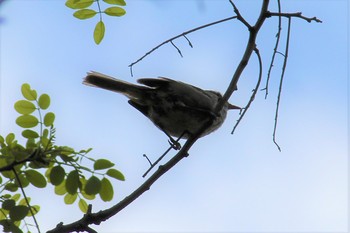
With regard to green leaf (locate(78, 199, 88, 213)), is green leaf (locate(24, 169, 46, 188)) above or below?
above

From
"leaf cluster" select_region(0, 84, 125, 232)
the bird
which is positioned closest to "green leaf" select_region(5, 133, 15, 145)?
"leaf cluster" select_region(0, 84, 125, 232)

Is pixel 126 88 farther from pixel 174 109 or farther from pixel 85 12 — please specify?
pixel 85 12

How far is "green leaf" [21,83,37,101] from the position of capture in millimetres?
3344

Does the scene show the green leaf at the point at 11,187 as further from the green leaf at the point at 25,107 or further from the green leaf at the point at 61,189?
the green leaf at the point at 25,107

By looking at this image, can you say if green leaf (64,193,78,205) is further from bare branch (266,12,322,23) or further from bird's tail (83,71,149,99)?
bird's tail (83,71,149,99)

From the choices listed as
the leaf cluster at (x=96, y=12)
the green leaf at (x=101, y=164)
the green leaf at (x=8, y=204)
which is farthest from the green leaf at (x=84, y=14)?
the green leaf at (x=8, y=204)

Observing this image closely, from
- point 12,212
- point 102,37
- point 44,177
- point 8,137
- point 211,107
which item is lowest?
point 12,212

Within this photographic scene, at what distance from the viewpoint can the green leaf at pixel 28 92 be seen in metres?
3.34

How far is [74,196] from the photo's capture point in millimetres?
3365

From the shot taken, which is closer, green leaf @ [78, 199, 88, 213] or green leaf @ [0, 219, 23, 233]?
green leaf @ [0, 219, 23, 233]

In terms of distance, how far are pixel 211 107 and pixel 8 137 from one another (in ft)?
10.1

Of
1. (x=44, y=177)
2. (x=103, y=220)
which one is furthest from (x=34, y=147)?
(x=103, y=220)

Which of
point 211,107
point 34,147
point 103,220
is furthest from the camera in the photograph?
point 211,107

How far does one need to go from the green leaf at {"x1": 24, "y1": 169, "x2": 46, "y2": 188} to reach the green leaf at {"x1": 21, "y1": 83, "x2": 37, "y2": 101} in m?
0.56
